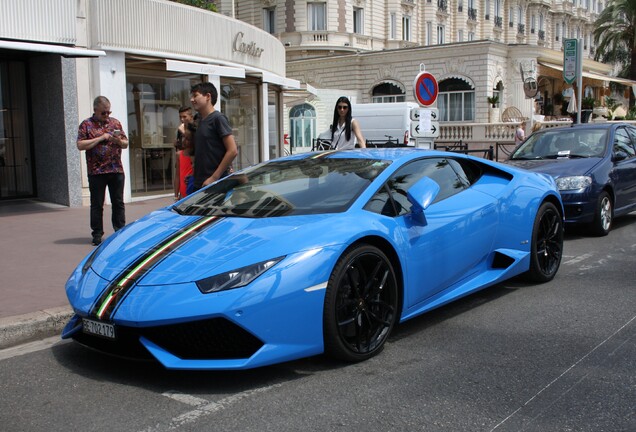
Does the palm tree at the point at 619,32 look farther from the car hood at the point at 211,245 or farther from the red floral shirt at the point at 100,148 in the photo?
the car hood at the point at 211,245

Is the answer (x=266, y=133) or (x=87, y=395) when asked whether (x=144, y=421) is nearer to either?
(x=87, y=395)

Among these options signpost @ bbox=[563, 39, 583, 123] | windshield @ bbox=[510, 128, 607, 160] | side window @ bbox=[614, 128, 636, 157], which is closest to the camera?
windshield @ bbox=[510, 128, 607, 160]

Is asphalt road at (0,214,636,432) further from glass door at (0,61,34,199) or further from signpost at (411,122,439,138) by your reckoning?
glass door at (0,61,34,199)

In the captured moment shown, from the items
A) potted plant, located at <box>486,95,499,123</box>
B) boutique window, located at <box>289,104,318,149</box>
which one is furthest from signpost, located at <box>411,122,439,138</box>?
potted plant, located at <box>486,95,499,123</box>

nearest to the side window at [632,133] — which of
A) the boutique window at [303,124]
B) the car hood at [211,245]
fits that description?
the car hood at [211,245]

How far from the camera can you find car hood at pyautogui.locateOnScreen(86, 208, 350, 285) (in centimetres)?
375

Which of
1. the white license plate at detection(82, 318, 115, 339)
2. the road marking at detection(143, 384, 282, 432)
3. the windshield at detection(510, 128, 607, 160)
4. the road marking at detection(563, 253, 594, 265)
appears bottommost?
the road marking at detection(143, 384, 282, 432)

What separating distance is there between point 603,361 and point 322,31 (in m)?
47.5

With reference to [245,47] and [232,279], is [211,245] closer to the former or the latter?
[232,279]

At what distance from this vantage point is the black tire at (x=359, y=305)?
3.88m

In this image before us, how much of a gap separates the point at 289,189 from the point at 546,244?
280 centimetres

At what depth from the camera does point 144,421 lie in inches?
131

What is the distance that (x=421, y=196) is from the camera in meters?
4.53

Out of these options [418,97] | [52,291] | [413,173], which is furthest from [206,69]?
[413,173]
